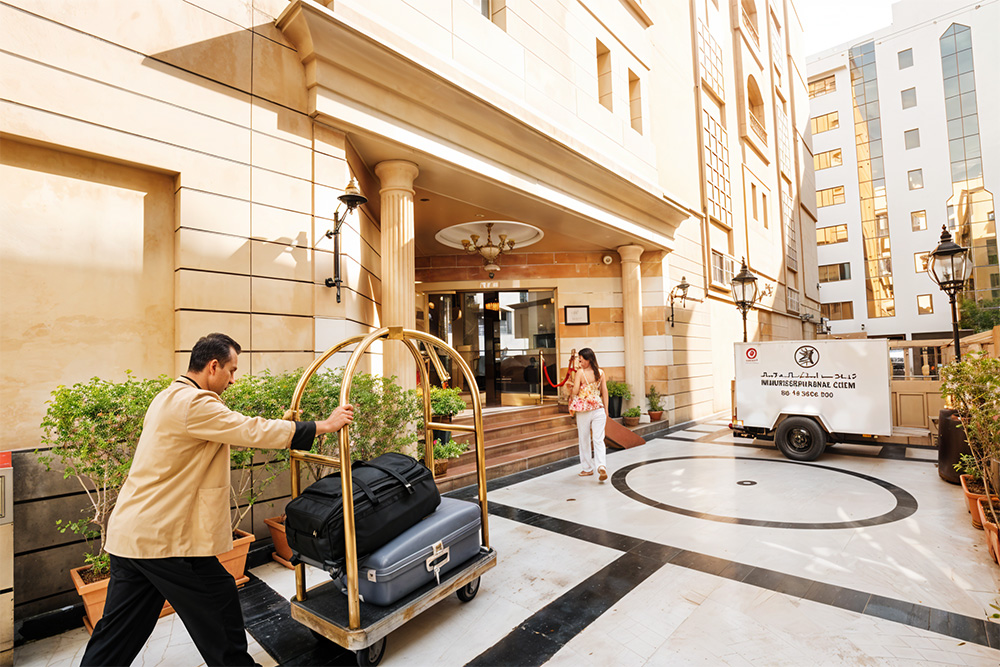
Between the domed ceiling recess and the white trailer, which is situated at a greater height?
the domed ceiling recess

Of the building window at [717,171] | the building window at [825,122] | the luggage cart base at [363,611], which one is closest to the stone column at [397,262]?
the luggage cart base at [363,611]

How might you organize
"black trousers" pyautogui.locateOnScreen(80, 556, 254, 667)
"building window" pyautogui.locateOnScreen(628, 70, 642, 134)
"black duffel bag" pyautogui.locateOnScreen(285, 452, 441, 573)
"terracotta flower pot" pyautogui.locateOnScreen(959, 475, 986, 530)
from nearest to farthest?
1. "black trousers" pyautogui.locateOnScreen(80, 556, 254, 667)
2. "black duffel bag" pyautogui.locateOnScreen(285, 452, 441, 573)
3. "terracotta flower pot" pyautogui.locateOnScreen(959, 475, 986, 530)
4. "building window" pyautogui.locateOnScreen(628, 70, 642, 134)

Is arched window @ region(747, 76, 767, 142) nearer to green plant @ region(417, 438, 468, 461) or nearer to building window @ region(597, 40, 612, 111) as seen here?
building window @ region(597, 40, 612, 111)

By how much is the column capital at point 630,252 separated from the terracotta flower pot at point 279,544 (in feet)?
29.2

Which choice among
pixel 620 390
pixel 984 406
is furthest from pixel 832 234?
pixel 984 406

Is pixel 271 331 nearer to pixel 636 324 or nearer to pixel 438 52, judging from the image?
pixel 438 52

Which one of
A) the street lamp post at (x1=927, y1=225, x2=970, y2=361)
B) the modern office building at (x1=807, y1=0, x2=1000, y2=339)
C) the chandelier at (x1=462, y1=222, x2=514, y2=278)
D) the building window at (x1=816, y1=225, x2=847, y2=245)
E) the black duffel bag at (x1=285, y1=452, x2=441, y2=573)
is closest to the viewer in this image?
the black duffel bag at (x1=285, y1=452, x2=441, y2=573)

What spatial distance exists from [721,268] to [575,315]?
5.98 meters

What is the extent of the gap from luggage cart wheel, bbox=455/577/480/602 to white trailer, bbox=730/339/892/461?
6344 millimetres

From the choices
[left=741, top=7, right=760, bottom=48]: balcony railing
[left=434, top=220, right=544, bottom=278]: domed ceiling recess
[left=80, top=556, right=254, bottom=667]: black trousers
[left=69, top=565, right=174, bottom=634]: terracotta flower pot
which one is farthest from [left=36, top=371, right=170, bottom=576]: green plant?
[left=741, top=7, right=760, bottom=48]: balcony railing

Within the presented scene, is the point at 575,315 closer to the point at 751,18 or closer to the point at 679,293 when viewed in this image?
the point at 679,293

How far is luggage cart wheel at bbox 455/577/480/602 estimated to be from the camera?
3123 millimetres

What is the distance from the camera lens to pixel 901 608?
2.99m

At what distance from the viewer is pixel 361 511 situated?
97.9 inches
